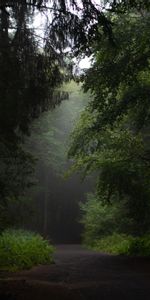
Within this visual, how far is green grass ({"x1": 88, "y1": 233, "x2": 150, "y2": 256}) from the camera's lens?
18.4 m

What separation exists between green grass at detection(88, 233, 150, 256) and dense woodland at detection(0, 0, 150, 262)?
0.18 metres

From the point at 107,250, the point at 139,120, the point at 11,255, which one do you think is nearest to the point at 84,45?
the point at 139,120

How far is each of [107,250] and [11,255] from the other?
1065 cm

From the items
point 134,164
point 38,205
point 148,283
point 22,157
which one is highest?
point 22,157

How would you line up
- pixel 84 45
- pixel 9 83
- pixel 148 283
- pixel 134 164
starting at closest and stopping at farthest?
pixel 84 45, pixel 9 83, pixel 148 283, pixel 134 164

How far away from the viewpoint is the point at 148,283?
10.1m

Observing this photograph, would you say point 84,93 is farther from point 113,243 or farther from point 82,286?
point 113,243

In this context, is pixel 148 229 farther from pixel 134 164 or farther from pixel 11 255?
pixel 11 255

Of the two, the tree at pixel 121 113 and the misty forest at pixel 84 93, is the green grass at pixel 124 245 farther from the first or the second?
the tree at pixel 121 113

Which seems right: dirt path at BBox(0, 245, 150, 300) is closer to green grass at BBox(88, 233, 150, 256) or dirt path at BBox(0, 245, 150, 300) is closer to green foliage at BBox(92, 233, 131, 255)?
green grass at BBox(88, 233, 150, 256)

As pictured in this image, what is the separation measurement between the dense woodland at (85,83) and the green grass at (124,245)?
184mm

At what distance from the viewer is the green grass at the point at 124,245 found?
18359mm

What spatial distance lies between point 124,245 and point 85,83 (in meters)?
9.98

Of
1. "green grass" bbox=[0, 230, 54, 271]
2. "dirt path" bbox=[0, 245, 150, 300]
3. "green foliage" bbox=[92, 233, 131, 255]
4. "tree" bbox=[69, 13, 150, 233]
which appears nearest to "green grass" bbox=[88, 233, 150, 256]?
"green foliage" bbox=[92, 233, 131, 255]
